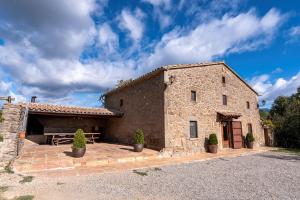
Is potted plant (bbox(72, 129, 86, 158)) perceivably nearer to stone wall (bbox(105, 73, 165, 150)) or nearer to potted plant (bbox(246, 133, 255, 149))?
stone wall (bbox(105, 73, 165, 150))

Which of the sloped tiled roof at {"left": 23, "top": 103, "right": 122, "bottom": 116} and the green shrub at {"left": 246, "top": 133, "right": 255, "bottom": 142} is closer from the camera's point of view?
the sloped tiled roof at {"left": 23, "top": 103, "right": 122, "bottom": 116}

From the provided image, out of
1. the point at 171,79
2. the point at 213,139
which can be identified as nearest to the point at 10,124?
the point at 171,79

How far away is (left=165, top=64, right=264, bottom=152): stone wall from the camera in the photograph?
10922 millimetres

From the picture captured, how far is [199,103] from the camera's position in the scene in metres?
12.4

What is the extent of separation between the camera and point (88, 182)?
5676mm

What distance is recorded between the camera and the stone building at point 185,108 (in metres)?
10.9

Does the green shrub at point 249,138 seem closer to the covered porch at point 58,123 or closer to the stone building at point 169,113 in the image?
the stone building at point 169,113

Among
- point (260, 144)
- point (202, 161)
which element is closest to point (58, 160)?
point (202, 161)

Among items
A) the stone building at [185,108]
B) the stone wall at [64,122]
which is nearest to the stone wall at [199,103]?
the stone building at [185,108]

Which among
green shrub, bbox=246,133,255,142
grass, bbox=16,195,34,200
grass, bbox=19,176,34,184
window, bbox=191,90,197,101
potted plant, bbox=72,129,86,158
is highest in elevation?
window, bbox=191,90,197,101

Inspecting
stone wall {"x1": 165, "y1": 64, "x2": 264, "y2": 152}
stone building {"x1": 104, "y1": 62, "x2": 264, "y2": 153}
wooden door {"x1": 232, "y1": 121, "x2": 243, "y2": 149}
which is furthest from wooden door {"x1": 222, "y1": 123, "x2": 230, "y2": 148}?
stone wall {"x1": 165, "y1": 64, "x2": 264, "y2": 152}

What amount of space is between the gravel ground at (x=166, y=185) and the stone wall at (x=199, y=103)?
397cm

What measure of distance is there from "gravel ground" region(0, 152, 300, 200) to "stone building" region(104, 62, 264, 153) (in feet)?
13.2

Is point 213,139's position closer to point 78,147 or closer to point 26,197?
point 78,147
